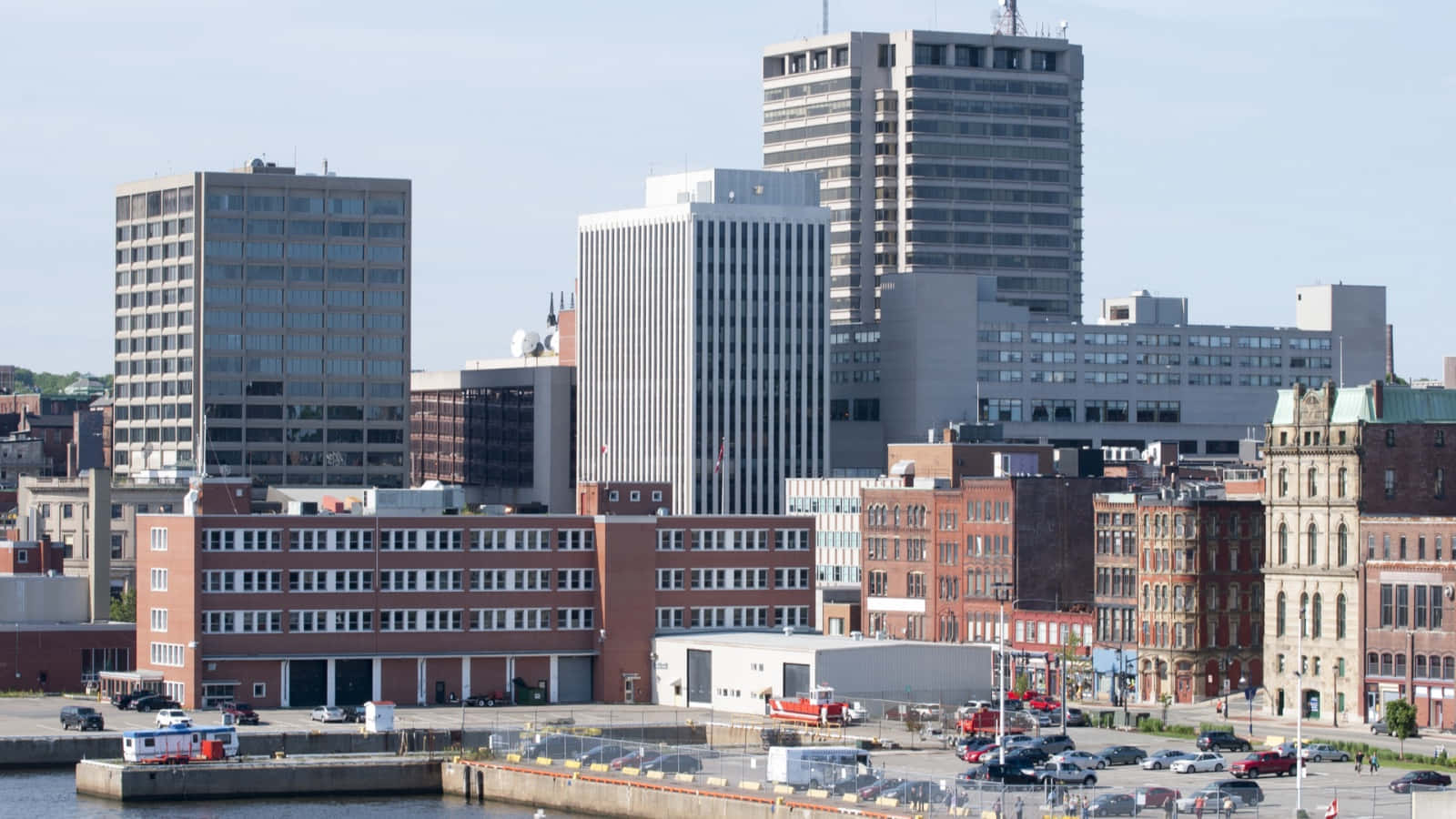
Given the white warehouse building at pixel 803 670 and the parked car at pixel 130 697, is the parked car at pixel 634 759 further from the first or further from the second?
the parked car at pixel 130 697

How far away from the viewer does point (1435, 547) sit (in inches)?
6481

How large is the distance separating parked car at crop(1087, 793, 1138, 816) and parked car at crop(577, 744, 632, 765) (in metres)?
31.3

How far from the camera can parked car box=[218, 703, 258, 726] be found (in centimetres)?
16388

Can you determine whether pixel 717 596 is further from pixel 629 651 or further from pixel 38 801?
pixel 38 801

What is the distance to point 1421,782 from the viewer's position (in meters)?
132

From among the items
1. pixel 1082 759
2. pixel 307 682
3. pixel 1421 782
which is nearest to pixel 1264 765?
pixel 1082 759

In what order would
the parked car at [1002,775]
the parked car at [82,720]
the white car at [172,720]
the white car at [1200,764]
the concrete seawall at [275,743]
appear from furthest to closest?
1. the parked car at [82,720]
2. the concrete seawall at [275,743]
3. the white car at [172,720]
4. the white car at [1200,764]
5. the parked car at [1002,775]

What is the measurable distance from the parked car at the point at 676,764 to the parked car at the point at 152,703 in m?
44.6

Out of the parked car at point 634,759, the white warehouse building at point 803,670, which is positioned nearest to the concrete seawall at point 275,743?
the parked car at point 634,759

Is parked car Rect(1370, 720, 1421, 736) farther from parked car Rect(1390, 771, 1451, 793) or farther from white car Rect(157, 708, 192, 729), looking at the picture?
white car Rect(157, 708, 192, 729)

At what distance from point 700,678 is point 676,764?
132 ft

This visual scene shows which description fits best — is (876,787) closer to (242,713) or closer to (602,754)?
(602,754)

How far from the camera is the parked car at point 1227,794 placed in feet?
405

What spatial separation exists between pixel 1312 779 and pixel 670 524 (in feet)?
194
